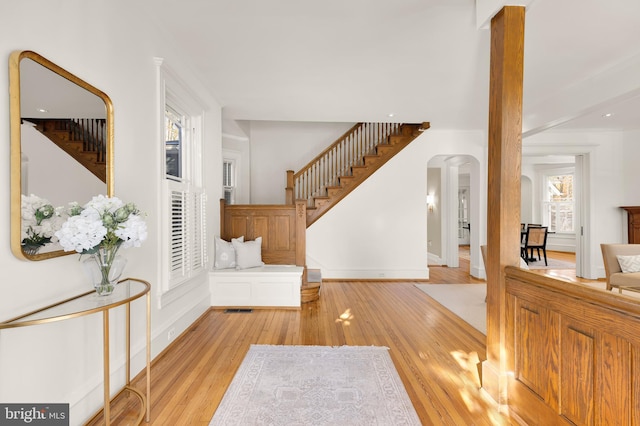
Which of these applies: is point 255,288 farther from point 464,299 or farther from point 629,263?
point 629,263

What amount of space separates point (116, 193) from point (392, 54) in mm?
2993

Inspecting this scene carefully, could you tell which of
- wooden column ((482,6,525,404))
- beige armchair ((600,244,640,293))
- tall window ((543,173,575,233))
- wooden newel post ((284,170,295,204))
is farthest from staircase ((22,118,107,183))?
tall window ((543,173,575,233))

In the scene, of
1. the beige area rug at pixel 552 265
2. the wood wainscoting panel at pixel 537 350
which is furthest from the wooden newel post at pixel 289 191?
the beige area rug at pixel 552 265

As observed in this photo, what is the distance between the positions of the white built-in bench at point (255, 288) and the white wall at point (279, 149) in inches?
126

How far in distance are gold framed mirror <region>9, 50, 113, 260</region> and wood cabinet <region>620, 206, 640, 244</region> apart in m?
8.68

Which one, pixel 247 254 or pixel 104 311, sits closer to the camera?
pixel 104 311

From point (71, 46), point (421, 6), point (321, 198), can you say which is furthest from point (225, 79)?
point (321, 198)

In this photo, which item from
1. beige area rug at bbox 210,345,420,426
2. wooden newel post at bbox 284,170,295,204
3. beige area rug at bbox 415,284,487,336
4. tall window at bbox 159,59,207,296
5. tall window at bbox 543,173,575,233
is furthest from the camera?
tall window at bbox 543,173,575,233

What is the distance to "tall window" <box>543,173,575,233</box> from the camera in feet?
31.7

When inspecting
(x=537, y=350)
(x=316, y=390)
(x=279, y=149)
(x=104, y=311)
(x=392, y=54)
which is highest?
(x=392, y=54)

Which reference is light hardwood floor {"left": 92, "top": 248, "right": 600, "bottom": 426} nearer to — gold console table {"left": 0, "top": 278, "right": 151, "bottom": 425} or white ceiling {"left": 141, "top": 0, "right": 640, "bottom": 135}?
gold console table {"left": 0, "top": 278, "right": 151, "bottom": 425}

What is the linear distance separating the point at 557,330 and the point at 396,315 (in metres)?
2.42

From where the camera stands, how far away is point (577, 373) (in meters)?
1.55

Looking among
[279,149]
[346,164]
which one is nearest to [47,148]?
[346,164]
